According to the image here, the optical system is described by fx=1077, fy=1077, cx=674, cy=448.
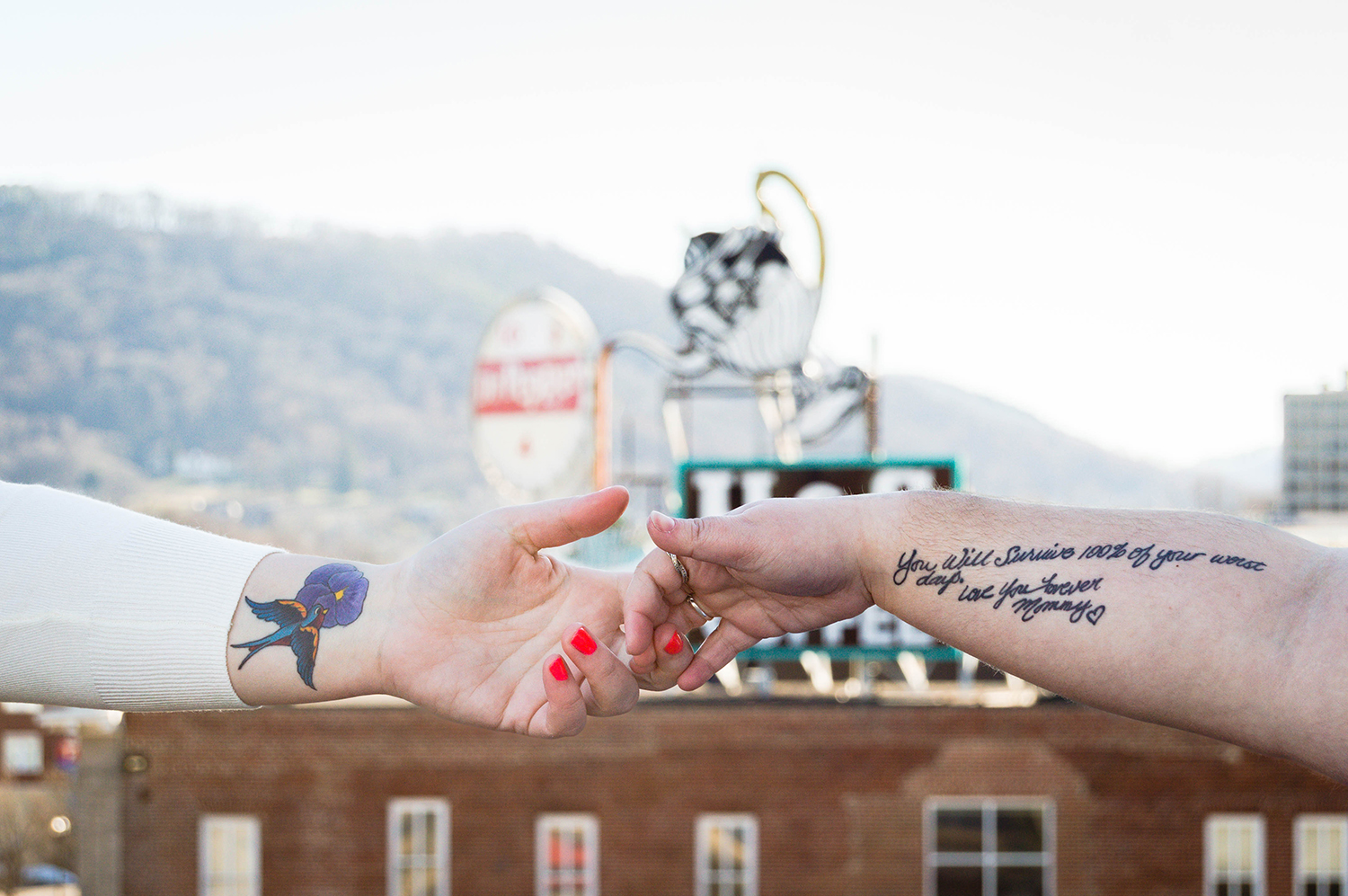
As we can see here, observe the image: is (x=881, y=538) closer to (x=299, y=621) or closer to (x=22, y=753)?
(x=299, y=621)

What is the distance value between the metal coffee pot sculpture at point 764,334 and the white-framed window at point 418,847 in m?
8.49

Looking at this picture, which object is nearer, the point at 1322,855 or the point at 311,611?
the point at 311,611

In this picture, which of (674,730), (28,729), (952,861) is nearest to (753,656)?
(674,730)

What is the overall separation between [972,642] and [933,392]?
112 m

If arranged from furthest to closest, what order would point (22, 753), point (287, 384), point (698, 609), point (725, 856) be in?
point (287, 384) < point (22, 753) < point (725, 856) < point (698, 609)

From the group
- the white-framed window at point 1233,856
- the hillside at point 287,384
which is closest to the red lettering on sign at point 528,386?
the white-framed window at point 1233,856

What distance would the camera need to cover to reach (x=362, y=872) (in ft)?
61.7

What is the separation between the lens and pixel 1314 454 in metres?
30.6

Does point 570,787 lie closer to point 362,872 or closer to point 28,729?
point 362,872

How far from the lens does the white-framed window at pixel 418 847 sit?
61.8 ft

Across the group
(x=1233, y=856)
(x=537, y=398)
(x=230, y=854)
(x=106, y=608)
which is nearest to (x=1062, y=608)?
(x=106, y=608)

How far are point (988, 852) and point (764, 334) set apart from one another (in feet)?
32.6

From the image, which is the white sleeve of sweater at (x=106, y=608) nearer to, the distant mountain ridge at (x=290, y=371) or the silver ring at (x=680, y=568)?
the silver ring at (x=680, y=568)

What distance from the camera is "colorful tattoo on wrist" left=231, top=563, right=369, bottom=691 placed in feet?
10.9
